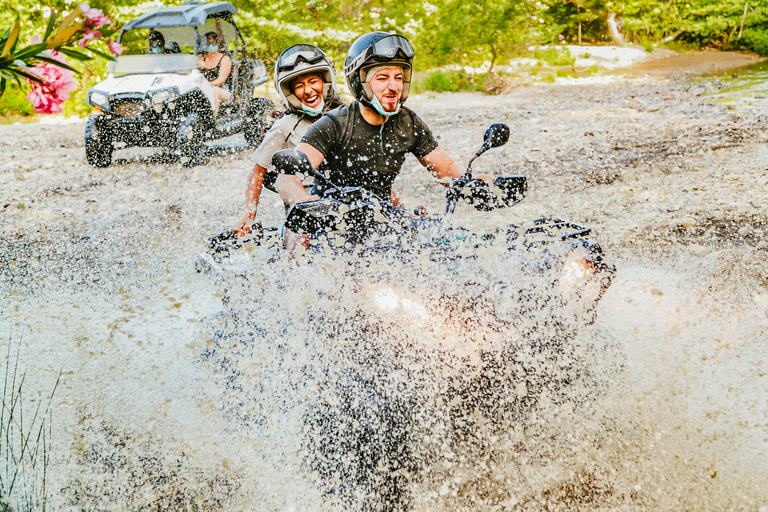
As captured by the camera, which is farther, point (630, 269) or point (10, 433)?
point (630, 269)

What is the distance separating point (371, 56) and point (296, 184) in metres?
0.86

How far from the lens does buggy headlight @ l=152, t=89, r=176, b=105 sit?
927 cm

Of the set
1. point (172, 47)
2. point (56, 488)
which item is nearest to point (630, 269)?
point (56, 488)

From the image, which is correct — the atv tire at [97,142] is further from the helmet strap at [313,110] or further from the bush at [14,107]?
the bush at [14,107]

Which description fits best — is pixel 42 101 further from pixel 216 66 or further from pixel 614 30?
pixel 614 30

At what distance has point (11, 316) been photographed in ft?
16.1

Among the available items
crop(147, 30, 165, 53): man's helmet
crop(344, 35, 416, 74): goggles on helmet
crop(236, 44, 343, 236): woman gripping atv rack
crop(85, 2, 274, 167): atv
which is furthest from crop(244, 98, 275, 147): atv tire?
crop(344, 35, 416, 74): goggles on helmet

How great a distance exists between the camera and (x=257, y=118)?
10594 millimetres

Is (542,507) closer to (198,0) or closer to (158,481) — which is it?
(158,481)

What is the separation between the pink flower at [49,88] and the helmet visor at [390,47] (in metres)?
1.53

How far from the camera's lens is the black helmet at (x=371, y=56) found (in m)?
3.21

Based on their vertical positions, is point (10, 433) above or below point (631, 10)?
below

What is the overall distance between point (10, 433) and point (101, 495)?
2.68 ft

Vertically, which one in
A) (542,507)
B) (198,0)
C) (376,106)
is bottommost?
(542,507)
